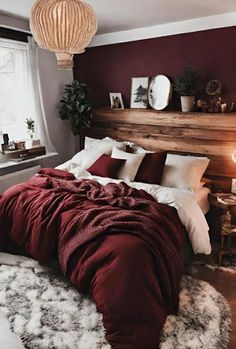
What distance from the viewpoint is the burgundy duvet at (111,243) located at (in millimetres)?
2008

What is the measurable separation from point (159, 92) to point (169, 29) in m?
0.73

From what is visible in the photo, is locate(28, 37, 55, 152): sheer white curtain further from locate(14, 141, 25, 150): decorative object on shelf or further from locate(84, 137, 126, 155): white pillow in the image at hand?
locate(84, 137, 126, 155): white pillow

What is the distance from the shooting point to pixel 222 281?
108 inches

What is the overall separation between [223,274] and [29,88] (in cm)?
318

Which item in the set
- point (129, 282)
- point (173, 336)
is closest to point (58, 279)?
point (129, 282)

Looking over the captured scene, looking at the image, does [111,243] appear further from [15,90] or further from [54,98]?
[54,98]

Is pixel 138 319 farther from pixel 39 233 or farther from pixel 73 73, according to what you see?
pixel 73 73

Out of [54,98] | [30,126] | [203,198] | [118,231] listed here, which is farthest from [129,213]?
[54,98]

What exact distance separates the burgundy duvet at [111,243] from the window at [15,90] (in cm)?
121

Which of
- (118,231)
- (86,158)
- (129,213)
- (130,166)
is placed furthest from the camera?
(86,158)

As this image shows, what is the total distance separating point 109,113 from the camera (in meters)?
4.37

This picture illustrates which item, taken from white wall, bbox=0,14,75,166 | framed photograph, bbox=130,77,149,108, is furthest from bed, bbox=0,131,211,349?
white wall, bbox=0,14,75,166

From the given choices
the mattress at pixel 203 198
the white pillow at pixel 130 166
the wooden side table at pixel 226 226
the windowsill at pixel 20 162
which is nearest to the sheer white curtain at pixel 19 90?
the windowsill at pixel 20 162

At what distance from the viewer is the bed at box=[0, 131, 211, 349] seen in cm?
203
